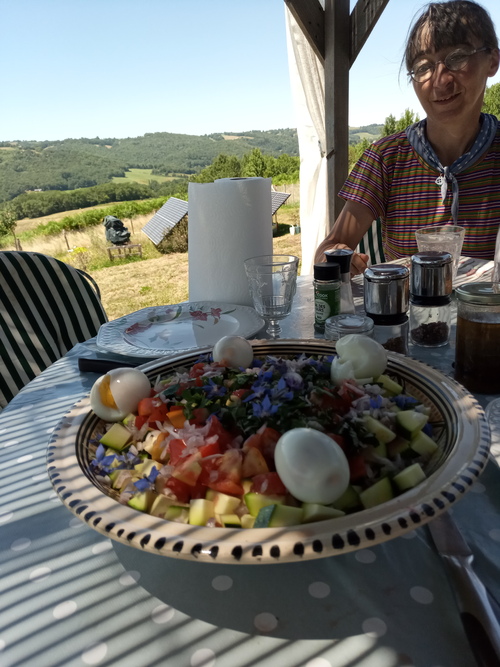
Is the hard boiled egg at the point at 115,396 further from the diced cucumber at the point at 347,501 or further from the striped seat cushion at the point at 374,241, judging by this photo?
the striped seat cushion at the point at 374,241

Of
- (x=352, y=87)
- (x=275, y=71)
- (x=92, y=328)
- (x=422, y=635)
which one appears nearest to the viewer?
(x=422, y=635)

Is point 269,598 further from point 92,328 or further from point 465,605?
point 92,328

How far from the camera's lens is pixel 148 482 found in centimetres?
49

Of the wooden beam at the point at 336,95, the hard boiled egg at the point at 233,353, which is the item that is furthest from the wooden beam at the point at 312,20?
the hard boiled egg at the point at 233,353

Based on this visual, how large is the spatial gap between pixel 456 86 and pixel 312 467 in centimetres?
173

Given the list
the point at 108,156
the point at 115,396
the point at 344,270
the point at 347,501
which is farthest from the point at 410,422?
the point at 108,156

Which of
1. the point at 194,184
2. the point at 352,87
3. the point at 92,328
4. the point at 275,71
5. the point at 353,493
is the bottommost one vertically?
the point at 92,328

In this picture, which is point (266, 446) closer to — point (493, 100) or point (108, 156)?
point (493, 100)

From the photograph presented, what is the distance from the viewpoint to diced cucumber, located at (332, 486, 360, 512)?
1.42 feet

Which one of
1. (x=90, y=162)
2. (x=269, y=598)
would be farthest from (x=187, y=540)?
(x=90, y=162)

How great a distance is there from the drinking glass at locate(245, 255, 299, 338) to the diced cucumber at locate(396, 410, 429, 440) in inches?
20.4

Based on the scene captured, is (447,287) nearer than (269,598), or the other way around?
(269,598)

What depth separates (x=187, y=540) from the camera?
0.37 metres

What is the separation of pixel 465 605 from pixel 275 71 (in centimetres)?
2889
